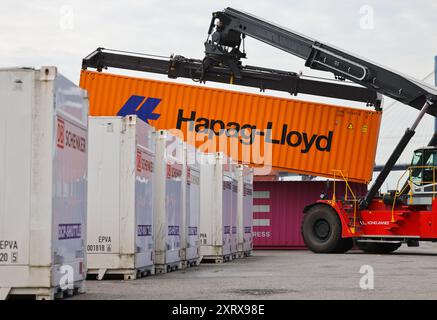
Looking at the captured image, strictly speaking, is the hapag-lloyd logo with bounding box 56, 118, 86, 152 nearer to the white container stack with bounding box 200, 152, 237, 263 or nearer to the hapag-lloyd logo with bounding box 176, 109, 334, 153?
the white container stack with bounding box 200, 152, 237, 263

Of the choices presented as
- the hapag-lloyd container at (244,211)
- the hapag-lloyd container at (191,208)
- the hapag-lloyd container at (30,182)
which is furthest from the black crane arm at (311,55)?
the hapag-lloyd container at (30,182)

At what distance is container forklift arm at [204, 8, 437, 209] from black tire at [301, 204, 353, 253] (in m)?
1.00

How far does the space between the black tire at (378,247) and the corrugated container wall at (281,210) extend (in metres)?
3.15

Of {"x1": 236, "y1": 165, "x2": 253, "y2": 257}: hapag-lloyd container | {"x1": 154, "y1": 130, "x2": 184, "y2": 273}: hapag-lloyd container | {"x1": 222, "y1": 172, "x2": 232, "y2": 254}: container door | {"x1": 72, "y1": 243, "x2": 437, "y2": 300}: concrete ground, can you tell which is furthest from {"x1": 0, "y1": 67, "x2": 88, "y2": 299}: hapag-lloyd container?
{"x1": 236, "y1": 165, "x2": 253, "y2": 257}: hapag-lloyd container

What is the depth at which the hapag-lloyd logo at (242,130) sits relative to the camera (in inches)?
958

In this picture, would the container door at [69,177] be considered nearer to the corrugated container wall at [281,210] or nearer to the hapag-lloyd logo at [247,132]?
the hapag-lloyd logo at [247,132]

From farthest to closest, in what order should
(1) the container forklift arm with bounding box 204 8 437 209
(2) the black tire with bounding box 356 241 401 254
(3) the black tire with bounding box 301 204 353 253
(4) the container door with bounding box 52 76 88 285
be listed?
(2) the black tire with bounding box 356 241 401 254
(3) the black tire with bounding box 301 204 353 253
(1) the container forklift arm with bounding box 204 8 437 209
(4) the container door with bounding box 52 76 88 285

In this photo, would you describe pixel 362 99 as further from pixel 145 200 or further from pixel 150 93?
pixel 145 200

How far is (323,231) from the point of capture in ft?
74.2

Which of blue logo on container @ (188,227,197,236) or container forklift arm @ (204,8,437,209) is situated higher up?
container forklift arm @ (204,8,437,209)

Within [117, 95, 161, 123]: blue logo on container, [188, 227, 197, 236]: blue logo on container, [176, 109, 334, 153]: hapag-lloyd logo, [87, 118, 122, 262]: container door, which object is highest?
[117, 95, 161, 123]: blue logo on container

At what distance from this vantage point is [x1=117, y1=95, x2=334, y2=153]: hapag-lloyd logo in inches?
958

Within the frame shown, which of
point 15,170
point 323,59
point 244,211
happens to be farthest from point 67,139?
point 323,59

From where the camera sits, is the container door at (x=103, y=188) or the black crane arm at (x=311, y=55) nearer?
the container door at (x=103, y=188)
